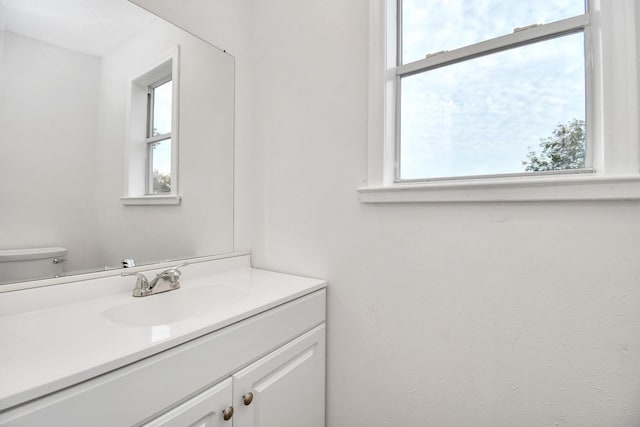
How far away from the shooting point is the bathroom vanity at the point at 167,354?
1.65ft

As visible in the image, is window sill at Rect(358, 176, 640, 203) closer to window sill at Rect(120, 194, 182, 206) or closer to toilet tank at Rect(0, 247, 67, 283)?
window sill at Rect(120, 194, 182, 206)

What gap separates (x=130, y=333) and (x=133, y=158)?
28.1 inches

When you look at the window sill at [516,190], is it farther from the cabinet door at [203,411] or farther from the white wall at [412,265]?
the cabinet door at [203,411]

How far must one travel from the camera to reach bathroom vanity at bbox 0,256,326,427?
504mm

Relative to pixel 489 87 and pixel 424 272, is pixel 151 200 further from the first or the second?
pixel 489 87

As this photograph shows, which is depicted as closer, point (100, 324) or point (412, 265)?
point (100, 324)

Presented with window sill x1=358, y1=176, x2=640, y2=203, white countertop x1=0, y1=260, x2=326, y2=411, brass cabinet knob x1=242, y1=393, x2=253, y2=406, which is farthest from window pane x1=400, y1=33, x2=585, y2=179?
brass cabinet knob x1=242, y1=393, x2=253, y2=406

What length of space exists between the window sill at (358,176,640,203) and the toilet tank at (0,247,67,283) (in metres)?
1.09

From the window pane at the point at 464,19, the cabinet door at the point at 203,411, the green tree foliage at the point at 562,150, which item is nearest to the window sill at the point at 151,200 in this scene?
the cabinet door at the point at 203,411

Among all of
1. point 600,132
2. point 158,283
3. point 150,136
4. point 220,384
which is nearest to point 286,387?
point 220,384

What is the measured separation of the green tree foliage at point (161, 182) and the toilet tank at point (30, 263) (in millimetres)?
382

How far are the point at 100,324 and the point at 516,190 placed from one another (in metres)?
1.22

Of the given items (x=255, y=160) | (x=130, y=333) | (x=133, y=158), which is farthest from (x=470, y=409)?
(x=133, y=158)

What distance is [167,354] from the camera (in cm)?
63
